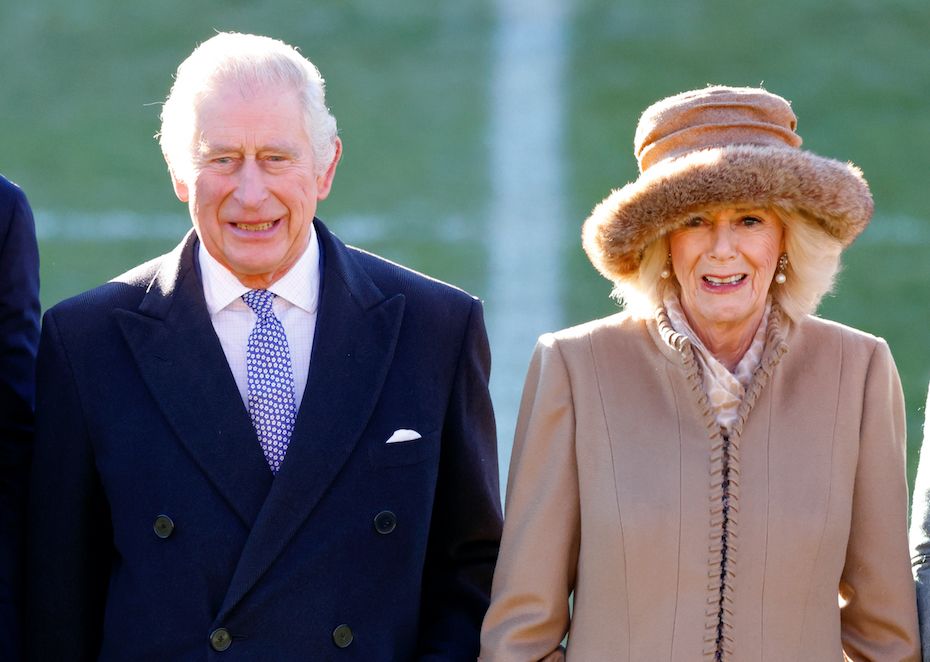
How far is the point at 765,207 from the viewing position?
3.37 metres

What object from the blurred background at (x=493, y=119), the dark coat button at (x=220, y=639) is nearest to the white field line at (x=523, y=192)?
the blurred background at (x=493, y=119)

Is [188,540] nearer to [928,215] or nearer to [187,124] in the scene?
[187,124]

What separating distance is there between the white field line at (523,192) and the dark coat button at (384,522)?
347cm

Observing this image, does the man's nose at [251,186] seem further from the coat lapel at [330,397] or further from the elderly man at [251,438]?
the coat lapel at [330,397]

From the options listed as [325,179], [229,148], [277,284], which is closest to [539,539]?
[277,284]

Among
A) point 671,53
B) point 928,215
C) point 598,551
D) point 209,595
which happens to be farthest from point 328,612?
point 671,53

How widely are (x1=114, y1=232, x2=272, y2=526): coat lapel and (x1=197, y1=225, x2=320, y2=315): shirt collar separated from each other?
2 cm

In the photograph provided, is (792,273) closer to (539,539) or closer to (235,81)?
(539,539)

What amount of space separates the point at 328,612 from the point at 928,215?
7.84 metres

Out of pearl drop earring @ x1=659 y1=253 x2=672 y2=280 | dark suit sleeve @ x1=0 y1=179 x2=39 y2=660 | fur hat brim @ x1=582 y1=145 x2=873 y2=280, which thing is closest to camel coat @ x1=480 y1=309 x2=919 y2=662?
pearl drop earring @ x1=659 y1=253 x2=672 y2=280

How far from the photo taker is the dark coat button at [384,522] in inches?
130

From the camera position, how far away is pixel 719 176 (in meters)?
3.28

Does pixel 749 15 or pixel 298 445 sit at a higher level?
pixel 749 15

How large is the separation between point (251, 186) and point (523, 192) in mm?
7829
